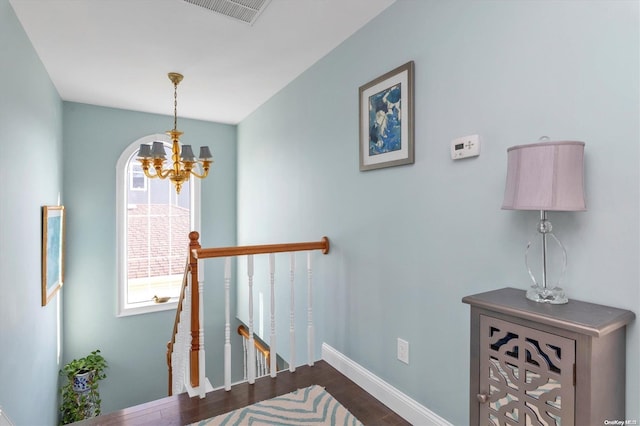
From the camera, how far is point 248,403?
1.95 m

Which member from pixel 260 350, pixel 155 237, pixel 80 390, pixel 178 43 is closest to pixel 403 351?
pixel 260 350

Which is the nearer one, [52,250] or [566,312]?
[566,312]

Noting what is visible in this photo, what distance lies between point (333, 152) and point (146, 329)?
333cm

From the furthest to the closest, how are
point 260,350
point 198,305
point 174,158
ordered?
point 260,350
point 174,158
point 198,305

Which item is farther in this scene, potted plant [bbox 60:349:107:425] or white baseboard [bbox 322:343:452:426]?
potted plant [bbox 60:349:107:425]

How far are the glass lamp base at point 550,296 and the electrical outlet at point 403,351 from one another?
85 centimetres

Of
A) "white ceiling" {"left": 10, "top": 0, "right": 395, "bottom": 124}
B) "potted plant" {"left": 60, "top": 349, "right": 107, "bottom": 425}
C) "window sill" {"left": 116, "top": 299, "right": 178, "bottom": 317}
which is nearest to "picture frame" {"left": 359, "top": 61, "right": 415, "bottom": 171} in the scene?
"white ceiling" {"left": 10, "top": 0, "right": 395, "bottom": 124}

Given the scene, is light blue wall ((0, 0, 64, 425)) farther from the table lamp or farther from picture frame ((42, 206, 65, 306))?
the table lamp

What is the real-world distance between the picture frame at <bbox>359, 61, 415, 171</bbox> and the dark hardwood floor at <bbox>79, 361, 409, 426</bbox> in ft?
4.67

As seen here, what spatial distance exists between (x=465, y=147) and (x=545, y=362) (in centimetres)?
90

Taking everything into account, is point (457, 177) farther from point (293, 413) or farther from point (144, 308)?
point (144, 308)

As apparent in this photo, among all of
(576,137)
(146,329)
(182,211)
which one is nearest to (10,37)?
(182,211)

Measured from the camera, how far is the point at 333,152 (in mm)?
2490

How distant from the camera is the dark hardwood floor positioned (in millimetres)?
1812
